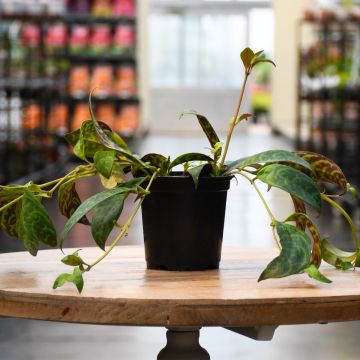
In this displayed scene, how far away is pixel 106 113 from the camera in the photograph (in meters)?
11.1

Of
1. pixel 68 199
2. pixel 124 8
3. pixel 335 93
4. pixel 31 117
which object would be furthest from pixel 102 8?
pixel 68 199

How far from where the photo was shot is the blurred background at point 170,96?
3121 millimetres

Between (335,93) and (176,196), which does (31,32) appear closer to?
(335,93)

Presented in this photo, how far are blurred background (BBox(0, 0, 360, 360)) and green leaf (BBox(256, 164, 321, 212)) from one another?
63.3 inches

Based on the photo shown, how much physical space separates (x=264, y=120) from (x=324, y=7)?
34.3ft

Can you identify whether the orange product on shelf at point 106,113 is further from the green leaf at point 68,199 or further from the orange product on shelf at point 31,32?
the green leaf at point 68,199

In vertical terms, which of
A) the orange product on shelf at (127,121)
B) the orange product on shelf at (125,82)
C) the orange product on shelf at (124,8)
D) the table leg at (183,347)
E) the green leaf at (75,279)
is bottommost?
the orange product on shelf at (127,121)

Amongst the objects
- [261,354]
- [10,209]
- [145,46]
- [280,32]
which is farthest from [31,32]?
[10,209]

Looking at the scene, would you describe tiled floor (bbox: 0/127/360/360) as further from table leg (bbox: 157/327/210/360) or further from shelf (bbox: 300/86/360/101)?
shelf (bbox: 300/86/360/101)

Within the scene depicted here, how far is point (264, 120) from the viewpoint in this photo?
64.8ft

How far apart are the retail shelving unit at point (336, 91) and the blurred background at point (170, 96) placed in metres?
0.02

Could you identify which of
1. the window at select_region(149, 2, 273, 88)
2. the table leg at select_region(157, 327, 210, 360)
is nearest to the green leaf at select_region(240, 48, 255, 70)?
the table leg at select_region(157, 327, 210, 360)

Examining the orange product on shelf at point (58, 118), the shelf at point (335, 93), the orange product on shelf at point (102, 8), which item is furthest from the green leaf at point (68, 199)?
the orange product on shelf at point (102, 8)

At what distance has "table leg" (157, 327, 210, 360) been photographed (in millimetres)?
1314
